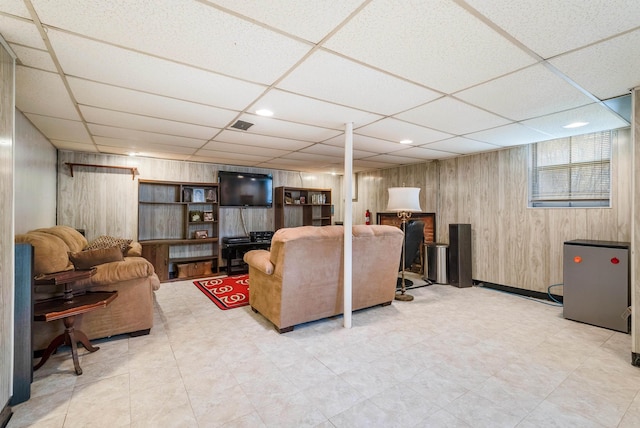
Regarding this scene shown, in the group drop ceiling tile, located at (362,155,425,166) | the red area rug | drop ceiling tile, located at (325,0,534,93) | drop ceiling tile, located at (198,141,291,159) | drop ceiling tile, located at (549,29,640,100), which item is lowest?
the red area rug

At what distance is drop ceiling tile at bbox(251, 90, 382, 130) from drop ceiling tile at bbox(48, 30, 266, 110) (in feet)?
0.52

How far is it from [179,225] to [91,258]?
3094 mm

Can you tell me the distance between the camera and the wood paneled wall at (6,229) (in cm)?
161

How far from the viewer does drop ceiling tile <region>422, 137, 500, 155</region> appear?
12.7ft

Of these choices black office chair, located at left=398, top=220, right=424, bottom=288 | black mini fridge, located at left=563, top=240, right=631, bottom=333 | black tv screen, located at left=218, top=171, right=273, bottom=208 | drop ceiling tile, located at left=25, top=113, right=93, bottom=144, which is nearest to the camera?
black mini fridge, located at left=563, top=240, right=631, bottom=333

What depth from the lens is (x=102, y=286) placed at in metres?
2.59

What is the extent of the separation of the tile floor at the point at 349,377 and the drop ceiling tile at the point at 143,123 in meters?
2.21

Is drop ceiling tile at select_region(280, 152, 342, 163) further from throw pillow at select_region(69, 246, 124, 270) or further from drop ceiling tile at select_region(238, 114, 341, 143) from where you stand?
throw pillow at select_region(69, 246, 124, 270)

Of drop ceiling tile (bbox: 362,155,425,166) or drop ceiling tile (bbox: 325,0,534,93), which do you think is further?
drop ceiling tile (bbox: 362,155,425,166)

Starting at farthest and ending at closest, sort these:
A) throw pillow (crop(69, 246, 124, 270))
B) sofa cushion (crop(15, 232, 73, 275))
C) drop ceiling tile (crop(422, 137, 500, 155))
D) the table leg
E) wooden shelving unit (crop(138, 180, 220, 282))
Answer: wooden shelving unit (crop(138, 180, 220, 282)) < drop ceiling tile (crop(422, 137, 500, 155)) < throw pillow (crop(69, 246, 124, 270)) < sofa cushion (crop(15, 232, 73, 275)) < the table leg

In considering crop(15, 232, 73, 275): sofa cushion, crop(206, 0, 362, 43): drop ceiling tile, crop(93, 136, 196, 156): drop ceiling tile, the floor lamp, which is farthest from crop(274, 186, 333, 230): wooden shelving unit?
crop(206, 0, 362, 43): drop ceiling tile

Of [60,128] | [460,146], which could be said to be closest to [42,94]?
[60,128]

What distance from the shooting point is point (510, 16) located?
54.7 inches

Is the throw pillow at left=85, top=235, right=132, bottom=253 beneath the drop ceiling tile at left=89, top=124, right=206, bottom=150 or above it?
beneath
